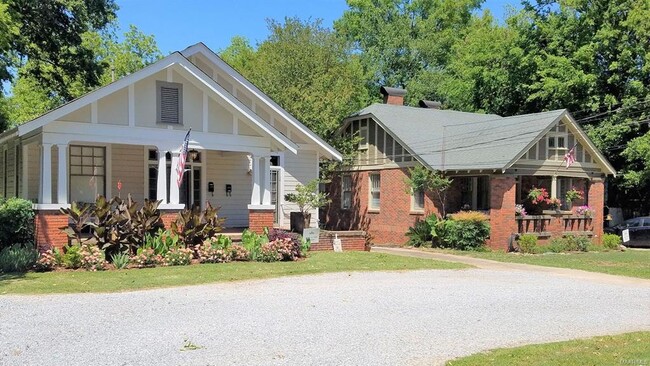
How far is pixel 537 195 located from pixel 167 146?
47.8 feet

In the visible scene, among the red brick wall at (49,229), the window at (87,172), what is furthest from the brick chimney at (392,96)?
the red brick wall at (49,229)

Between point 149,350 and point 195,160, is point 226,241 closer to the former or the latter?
point 195,160

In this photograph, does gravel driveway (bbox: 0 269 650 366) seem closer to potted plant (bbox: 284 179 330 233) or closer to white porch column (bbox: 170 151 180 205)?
white porch column (bbox: 170 151 180 205)

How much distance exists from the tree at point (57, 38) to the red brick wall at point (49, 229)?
35.6ft

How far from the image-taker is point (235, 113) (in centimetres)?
1803

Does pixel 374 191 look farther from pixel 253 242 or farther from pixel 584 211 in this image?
pixel 253 242

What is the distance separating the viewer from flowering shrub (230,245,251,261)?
15680 mm

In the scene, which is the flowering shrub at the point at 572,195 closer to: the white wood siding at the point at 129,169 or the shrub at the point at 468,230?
the shrub at the point at 468,230

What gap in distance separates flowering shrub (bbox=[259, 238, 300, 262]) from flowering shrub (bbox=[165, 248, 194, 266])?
191 cm

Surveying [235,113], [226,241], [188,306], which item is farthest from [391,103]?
[188,306]

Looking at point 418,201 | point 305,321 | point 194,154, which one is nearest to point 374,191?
point 418,201

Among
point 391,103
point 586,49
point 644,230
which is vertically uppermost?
point 586,49

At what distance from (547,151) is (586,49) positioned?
28.5 ft

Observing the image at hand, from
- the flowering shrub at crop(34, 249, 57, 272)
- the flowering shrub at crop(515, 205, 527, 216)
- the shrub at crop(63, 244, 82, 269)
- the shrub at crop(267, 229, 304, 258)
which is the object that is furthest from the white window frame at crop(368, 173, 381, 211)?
the flowering shrub at crop(34, 249, 57, 272)
